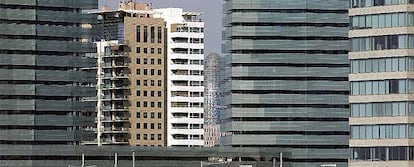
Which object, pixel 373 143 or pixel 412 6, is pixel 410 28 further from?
pixel 373 143

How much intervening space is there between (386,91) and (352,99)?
14.3ft

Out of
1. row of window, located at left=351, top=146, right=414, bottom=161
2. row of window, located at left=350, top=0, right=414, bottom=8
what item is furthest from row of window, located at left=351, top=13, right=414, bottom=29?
row of window, located at left=351, top=146, right=414, bottom=161

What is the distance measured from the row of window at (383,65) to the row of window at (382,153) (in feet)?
26.1

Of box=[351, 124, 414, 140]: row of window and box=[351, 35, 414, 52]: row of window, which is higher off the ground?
box=[351, 35, 414, 52]: row of window

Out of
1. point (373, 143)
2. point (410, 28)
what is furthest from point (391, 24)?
point (373, 143)

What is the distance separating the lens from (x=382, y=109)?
152 metres

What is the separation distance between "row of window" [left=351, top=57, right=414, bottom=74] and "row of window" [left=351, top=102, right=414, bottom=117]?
3.47 meters

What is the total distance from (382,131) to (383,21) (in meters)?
11.2

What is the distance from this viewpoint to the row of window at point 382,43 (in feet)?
495

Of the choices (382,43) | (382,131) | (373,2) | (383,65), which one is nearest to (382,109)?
(382,131)

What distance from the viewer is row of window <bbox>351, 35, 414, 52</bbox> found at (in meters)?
151

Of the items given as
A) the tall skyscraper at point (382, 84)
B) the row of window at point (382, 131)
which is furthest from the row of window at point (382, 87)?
the row of window at point (382, 131)

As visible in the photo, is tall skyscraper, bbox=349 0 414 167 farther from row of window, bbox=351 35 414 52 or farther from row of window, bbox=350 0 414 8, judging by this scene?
row of window, bbox=350 0 414 8

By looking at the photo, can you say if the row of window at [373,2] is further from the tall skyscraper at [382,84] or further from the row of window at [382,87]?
the row of window at [382,87]
